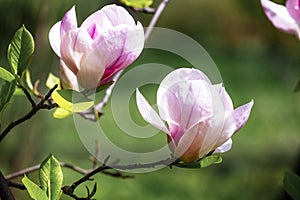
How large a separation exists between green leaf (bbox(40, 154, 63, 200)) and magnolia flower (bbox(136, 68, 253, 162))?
0.29 ft

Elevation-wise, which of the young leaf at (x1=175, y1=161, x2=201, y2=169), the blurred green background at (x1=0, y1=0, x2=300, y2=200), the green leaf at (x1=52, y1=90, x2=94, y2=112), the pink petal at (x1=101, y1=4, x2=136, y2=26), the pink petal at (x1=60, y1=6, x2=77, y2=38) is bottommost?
the blurred green background at (x1=0, y1=0, x2=300, y2=200)

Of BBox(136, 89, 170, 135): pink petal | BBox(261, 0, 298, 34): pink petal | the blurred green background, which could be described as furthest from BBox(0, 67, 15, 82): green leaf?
the blurred green background

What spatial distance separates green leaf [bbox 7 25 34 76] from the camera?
1.88ft

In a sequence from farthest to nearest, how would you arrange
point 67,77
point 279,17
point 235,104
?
point 235,104 → point 67,77 → point 279,17

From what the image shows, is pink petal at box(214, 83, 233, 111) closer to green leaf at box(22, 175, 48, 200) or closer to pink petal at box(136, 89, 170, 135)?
pink petal at box(136, 89, 170, 135)

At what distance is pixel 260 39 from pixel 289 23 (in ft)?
24.1

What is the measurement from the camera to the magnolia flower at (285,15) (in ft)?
1.61

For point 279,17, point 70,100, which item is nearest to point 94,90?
point 70,100

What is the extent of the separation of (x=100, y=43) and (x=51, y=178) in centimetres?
12

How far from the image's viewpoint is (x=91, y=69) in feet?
1.75

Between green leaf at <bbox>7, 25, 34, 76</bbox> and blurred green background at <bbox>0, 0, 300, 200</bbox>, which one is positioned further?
blurred green background at <bbox>0, 0, 300, 200</bbox>

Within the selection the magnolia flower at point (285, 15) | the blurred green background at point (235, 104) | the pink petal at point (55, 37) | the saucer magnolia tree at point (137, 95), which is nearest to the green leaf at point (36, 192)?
the saucer magnolia tree at point (137, 95)

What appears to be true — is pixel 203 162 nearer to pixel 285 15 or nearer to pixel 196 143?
pixel 196 143

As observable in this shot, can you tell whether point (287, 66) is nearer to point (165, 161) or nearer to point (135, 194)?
point (135, 194)
